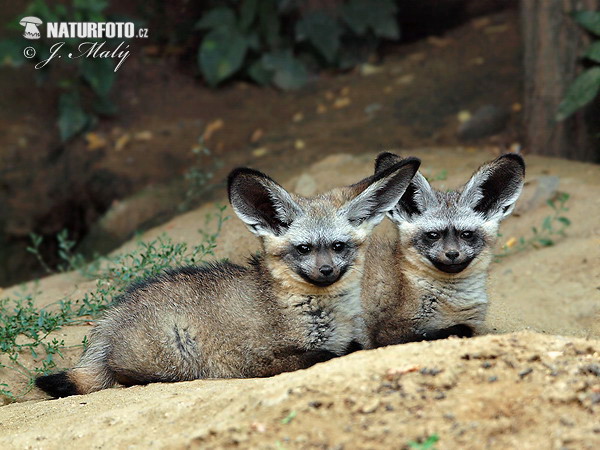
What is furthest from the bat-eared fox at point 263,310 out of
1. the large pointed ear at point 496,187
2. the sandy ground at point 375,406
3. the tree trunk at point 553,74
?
the tree trunk at point 553,74

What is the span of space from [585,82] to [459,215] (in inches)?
147

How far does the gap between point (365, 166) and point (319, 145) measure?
1928 millimetres

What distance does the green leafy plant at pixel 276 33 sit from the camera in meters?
11.6

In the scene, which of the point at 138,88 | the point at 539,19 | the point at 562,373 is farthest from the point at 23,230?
the point at 562,373

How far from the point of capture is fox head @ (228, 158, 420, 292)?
504 centimetres

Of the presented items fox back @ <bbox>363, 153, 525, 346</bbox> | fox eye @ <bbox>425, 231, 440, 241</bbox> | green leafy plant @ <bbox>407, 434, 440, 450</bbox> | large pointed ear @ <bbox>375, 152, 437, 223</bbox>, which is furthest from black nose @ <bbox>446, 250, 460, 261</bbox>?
green leafy plant @ <bbox>407, 434, 440, 450</bbox>

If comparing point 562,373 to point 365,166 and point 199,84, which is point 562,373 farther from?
point 199,84

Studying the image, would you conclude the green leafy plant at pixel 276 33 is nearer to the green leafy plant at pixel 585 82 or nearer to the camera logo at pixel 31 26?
the camera logo at pixel 31 26

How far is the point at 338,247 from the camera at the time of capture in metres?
5.12

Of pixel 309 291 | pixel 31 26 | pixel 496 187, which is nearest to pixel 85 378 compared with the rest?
pixel 309 291

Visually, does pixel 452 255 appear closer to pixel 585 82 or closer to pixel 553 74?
pixel 585 82

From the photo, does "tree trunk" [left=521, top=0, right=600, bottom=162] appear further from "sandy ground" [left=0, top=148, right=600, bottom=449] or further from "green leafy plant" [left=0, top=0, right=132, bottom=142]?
"green leafy plant" [left=0, top=0, right=132, bottom=142]

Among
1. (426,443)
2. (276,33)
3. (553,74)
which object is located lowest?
(426,443)

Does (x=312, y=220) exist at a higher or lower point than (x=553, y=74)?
lower
